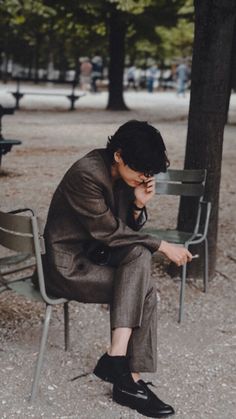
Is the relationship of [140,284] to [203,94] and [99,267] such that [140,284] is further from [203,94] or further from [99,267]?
[203,94]

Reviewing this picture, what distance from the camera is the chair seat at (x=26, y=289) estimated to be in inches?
142

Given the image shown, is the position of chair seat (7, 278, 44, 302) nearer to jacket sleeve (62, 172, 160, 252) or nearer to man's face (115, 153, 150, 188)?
jacket sleeve (62, 172, 160, 252)

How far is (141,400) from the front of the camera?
3.39 metres

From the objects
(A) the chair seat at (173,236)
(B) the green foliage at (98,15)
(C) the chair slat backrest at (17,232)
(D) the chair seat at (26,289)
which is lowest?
(A) the chair seat at (173,236)

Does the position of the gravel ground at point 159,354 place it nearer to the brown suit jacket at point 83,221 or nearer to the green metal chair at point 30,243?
the green metal chair at point 30,243

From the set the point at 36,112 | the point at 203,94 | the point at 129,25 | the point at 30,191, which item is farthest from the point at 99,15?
the point at 203,94

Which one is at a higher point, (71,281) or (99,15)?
(99,15)

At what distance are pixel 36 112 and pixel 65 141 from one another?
7.56 m

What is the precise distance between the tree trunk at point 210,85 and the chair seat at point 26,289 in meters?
1.99

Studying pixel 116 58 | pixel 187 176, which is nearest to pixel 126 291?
pixel 187 176

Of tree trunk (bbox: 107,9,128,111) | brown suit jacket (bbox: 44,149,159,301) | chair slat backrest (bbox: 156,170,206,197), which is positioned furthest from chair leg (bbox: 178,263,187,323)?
tree trunk (bbox: 107,9,128,111)

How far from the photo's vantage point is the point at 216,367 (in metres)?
4.03

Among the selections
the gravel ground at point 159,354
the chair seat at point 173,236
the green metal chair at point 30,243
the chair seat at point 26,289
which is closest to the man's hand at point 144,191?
the green metal chair at point 30,243

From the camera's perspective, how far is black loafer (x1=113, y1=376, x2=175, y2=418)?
133 inches
